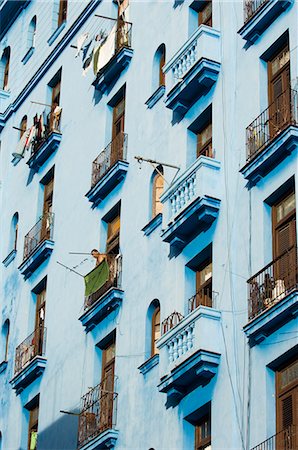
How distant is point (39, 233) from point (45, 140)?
9.38ft

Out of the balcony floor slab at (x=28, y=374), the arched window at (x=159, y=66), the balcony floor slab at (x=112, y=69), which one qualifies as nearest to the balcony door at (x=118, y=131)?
the balcony floor slab at (x=112, y=69)

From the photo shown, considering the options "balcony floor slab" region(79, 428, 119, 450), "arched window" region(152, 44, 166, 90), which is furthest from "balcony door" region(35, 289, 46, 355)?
"arched window" region(152, 44, 166, 90)

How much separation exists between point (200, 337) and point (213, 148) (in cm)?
460

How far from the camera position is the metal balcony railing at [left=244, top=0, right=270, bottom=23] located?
28.8 m

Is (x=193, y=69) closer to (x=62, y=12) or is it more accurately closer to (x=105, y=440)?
(x=105, y=440)

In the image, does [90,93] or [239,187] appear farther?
[90,93]

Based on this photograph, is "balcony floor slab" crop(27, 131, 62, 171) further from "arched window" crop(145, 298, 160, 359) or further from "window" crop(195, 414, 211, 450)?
"window" crop(195, 414, 211, 450)

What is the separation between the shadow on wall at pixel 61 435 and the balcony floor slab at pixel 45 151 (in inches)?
345

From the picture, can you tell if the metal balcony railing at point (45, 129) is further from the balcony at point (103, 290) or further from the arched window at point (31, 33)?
the balcony at point (103, 290)

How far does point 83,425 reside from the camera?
105 ft

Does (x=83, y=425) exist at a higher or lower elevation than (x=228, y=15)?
lower

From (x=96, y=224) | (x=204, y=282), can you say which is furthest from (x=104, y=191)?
(x=204, y=282)

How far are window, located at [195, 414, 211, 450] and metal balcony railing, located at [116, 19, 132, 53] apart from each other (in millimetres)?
11831

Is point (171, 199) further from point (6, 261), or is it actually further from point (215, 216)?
point (6, 261)
